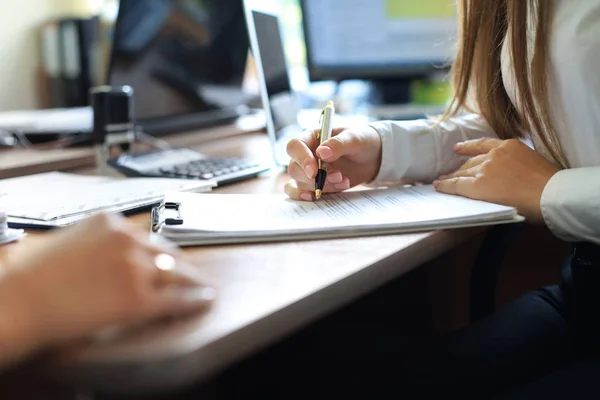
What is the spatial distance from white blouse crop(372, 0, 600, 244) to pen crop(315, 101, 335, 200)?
2.9 inches

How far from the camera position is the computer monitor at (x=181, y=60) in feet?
4.43

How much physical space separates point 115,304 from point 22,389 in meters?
0.10

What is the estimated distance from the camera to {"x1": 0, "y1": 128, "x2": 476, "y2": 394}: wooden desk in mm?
397

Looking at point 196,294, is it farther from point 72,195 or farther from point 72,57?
point 72,57

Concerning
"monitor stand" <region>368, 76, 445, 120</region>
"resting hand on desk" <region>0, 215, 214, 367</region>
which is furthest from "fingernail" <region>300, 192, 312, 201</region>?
"monitor stand" <region>368, 76, 445, 120</region>

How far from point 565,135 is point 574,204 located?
0.14 meters

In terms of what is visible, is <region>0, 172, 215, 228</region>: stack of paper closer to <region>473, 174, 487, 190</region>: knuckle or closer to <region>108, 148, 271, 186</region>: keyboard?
<region>108, 148, 271, 186</region>: keyboard

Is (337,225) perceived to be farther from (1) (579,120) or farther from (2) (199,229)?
(1) (579,120)

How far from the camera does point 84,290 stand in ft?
1.38

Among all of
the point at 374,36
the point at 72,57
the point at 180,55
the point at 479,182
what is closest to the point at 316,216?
the point at 479,182

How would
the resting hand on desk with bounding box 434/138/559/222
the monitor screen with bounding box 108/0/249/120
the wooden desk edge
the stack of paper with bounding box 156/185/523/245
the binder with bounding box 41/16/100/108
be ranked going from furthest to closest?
the binder with bounding box 41/16/100/108, the monitor screen with bounding box 108/0/249/120, the resting hand on desk with bounding box 434/138/559/222, the stack of paper with bounding box 156/185/523/245, the wooden desk edge

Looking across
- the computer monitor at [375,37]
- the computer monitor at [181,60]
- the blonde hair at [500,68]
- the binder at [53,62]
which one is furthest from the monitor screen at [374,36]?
the blonde hair at [500,68]

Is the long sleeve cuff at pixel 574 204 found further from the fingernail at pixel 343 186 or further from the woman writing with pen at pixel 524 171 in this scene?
the fingernail at pixel 343 186

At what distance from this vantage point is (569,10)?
828mm
